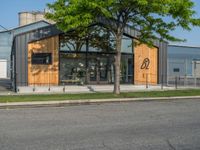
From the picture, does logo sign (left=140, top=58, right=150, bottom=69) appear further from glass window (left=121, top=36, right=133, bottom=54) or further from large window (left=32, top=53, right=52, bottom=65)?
large window (left=32, top=53, right=52, bottom=65)

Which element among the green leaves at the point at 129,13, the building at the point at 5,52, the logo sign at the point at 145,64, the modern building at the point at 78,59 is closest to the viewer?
the green leaves at the point at 129,13

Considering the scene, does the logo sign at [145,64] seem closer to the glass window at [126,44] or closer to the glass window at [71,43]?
the glass window at [126,44]

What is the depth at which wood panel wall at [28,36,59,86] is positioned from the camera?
31234 millimetres

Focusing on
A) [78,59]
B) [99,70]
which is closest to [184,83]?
[99,70]

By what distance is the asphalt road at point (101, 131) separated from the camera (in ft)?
31.0

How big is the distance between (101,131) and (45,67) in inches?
812

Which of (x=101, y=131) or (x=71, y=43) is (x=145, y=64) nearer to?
(x=71, y=43)

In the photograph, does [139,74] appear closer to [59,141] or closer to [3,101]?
[3,101]

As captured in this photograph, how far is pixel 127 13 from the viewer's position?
25.5m

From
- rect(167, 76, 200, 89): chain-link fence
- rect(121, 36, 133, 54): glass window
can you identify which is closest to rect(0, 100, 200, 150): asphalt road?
rect(121, 36, 133, 54): glass window

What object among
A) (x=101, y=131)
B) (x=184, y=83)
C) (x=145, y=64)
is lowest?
(x=101, y=131)

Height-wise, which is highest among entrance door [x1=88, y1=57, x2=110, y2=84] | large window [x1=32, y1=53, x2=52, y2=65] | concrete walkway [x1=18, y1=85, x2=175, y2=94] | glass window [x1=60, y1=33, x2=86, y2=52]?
glass window [x1=60, y1=33, x2=86, y2=52]

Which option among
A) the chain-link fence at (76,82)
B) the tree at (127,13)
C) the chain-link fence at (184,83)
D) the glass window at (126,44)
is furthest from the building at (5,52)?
the tree at (127,13)

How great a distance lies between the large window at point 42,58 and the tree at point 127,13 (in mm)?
6382
